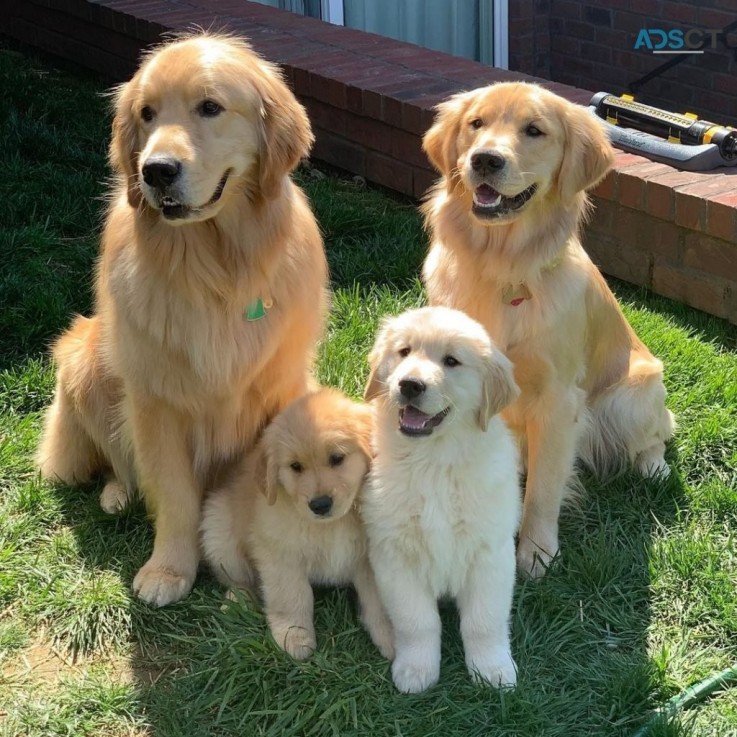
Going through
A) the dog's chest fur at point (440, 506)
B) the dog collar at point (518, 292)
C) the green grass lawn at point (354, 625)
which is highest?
the dog collar at point (518, 292)

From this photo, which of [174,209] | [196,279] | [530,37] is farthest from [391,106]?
[530,37]

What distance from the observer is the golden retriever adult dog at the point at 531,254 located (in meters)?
3.22

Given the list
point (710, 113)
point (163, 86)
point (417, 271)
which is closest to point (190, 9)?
point (417, 271)

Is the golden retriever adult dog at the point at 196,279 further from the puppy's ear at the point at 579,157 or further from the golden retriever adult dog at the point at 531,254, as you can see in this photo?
the puppy's ear at the point at 579,157

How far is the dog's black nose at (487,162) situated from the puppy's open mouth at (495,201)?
0.24ft

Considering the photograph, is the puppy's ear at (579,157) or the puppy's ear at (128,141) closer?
the puppy's ear at (128,141)

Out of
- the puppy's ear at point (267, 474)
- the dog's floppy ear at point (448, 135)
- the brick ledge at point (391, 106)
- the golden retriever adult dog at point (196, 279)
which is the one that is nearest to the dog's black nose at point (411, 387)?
the puppy's ear at point (267, 474)

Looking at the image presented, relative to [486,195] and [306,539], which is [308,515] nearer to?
[306,539]

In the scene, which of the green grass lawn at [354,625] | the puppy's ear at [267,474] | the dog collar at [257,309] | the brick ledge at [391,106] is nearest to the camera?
the green grass lawn at [354,625]

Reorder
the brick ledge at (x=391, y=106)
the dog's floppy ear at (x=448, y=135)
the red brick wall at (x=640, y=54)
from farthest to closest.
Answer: the red brick wall at (x=640, y=54) → the brick ledge at (x=391, y=106) → the dog's floppy ear at (x=448, y=135)

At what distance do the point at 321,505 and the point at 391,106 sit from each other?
3.31 meters

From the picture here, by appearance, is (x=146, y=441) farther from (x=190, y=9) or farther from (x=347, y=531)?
(x=190, y=9)

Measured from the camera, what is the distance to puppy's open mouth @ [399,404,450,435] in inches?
109

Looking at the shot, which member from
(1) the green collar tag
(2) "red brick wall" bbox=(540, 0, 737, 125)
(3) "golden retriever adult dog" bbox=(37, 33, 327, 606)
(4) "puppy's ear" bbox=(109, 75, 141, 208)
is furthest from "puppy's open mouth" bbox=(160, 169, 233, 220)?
(2) "red brick wall" bbox=(540, 0, 737, 125)
